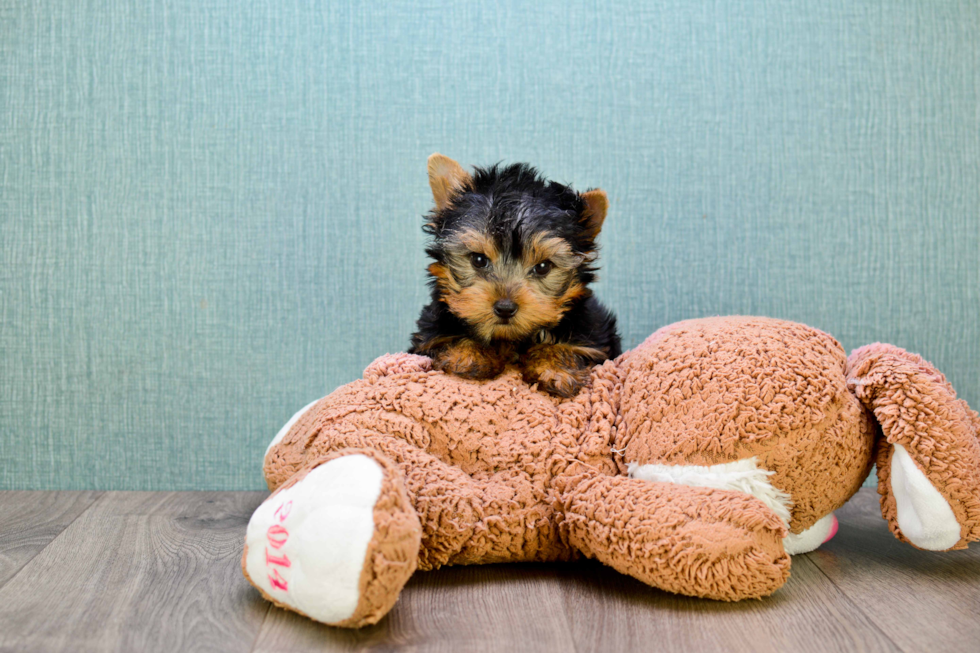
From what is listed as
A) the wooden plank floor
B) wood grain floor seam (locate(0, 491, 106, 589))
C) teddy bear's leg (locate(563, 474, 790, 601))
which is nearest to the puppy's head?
teddy bear's leg (locate(563, 474, 790, 601))

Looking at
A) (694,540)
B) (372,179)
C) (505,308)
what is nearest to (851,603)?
(694,540)

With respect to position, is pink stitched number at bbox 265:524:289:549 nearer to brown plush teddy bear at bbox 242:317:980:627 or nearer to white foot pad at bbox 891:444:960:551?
brown plush teddy bear at bbox 242:317:980:627

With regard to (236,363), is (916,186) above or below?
above

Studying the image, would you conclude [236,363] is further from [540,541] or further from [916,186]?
[916,186]

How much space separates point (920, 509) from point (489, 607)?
904 millimetres

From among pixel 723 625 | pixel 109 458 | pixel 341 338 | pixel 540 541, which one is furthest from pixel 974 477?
pixel 109 458

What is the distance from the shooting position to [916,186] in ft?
8.20

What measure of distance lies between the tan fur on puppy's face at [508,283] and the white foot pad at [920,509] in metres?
0.80

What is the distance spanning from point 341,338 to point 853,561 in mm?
1604

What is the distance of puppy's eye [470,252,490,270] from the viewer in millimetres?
1760

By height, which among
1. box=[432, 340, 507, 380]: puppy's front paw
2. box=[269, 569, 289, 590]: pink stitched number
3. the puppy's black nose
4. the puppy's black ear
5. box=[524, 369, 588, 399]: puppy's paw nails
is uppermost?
the puppy's black ear

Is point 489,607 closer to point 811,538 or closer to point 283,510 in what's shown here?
point 283,510

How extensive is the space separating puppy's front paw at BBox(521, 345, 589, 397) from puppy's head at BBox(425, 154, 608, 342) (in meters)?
0.08

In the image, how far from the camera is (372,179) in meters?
2.48
